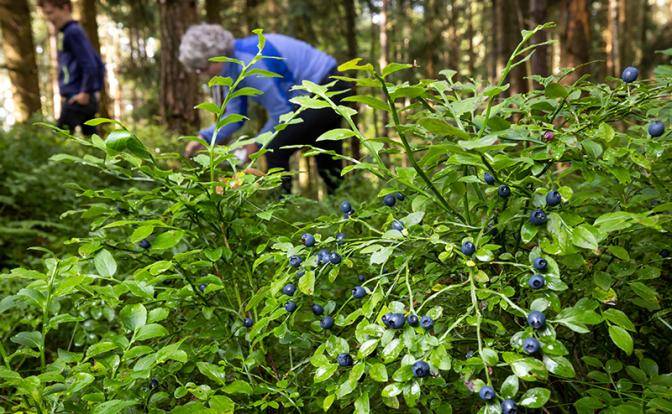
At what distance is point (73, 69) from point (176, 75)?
1282 mm

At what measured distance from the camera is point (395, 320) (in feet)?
2.95

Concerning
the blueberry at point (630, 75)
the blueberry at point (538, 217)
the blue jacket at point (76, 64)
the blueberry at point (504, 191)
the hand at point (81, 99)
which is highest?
the blue jacket at point (76, 64)

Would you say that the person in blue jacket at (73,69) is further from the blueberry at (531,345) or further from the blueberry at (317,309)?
the blueberry at (531,345)

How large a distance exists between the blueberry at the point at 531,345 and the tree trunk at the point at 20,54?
27.1 feet

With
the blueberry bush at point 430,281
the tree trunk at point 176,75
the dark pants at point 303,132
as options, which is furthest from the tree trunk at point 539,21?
the blueberry bush at point 430,281

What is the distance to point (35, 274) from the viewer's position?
112 centimetres

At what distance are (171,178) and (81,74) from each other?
5950 millimetres

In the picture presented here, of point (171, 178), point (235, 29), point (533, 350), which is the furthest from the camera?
point (235, 29)

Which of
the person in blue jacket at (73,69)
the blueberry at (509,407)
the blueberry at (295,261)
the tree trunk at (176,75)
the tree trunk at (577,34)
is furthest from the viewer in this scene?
the tree trunk at (577,34)

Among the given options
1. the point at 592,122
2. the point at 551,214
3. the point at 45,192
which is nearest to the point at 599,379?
the point at 551,214

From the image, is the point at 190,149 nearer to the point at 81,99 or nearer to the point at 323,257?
the point at 323,257

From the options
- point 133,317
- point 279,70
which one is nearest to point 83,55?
point 279,70

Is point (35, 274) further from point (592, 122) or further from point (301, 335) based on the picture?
point (592, 122)

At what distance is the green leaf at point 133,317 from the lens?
1.08 metres
